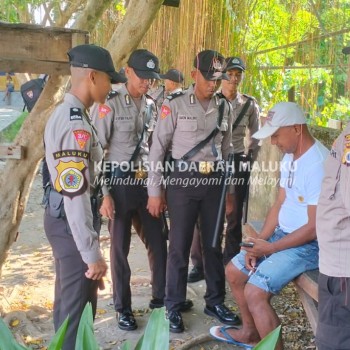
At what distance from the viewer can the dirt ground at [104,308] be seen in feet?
12.0

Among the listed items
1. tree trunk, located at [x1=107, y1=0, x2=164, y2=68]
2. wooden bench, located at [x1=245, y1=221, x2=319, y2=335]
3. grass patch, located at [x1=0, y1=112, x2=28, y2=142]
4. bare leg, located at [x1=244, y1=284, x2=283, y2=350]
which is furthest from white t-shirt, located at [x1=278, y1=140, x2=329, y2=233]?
grass patch, located at [x1=0, y1=112, x2=28, y2=142]

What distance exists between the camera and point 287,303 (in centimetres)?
427

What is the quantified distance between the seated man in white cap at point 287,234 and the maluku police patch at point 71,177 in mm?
1096

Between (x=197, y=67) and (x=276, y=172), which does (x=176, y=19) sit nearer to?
(x=197, y=67)

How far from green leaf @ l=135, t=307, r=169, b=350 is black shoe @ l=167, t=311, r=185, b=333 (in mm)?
2122

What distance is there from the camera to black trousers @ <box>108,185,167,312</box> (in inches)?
145

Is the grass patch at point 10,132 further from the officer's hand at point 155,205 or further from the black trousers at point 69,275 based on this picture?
the black trousers at point 69,275

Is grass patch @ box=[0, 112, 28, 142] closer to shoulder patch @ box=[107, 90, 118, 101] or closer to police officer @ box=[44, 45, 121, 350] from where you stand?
shoulder patch @ box=[107, 90, 118, 101]

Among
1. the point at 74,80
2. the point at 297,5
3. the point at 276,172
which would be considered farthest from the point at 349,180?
the point at 276,172

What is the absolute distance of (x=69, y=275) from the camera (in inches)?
107

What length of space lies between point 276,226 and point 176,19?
1.67 meters

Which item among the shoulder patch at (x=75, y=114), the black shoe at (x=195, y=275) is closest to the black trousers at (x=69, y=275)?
the shoulder patch at (x=75, y=114)

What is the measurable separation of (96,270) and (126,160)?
126cm

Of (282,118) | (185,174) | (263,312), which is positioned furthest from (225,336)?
(282,118)
